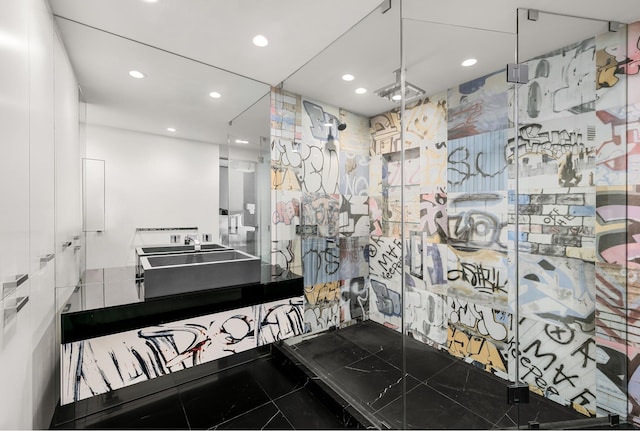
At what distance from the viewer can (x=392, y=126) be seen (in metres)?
2.22

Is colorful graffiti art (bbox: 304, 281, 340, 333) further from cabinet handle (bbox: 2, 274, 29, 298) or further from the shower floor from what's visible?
cabinet handle (bbox: 2, 274, 29, 298)

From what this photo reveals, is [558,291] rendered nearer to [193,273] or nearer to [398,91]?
[398,91]

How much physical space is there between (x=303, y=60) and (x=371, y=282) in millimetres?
2002

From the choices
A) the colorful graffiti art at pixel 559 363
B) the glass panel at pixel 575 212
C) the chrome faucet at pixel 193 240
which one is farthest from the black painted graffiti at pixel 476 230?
the chrome faucet at pixel 193 240

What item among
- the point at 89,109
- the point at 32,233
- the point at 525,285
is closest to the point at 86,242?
the point at 32,233

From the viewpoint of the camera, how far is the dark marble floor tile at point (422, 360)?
204 centimetres

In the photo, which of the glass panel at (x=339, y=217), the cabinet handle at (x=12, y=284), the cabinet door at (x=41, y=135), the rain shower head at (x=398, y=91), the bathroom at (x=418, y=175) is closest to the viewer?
the cabinet handle at (x=12, y=284)

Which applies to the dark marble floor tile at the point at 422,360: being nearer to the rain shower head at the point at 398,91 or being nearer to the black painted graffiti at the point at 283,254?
the black painted graffiti at the point at 283,254

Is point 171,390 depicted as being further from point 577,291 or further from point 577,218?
point 577,218

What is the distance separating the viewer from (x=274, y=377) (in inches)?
83.0

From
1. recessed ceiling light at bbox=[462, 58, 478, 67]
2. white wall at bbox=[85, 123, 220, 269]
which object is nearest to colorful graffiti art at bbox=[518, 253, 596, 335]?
recessed ceiling light at bbox=[462, 58, 478, 67]

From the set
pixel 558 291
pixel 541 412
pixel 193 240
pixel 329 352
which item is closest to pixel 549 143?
pixel 558 291

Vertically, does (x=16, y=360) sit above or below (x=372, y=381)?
above

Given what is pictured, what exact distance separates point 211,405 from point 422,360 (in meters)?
1.59
